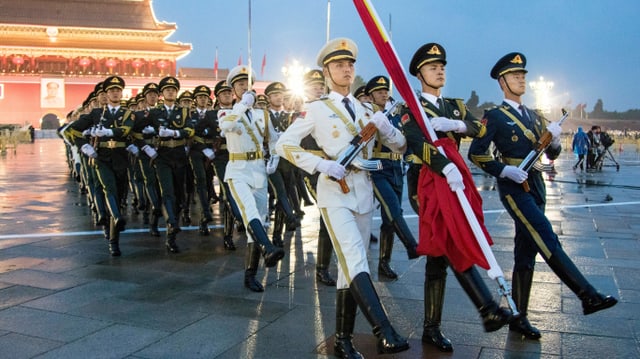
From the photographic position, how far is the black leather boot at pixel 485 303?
156 inches

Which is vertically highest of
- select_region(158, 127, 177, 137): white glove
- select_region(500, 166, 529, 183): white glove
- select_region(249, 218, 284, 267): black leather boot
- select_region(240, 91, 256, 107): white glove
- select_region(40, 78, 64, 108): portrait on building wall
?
select_region(40, 78, 64, 108): portrait on building wall

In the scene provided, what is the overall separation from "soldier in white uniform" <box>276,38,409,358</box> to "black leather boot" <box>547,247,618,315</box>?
1316 millimetres

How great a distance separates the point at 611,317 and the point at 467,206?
5.87 ft

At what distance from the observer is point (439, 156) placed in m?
4.18

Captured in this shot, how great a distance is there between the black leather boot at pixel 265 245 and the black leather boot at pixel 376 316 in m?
1.59

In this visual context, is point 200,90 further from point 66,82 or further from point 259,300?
point 66,82

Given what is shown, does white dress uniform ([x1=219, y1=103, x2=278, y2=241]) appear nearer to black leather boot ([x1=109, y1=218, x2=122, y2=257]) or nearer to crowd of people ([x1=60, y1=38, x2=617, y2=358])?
crowd of people ([x1=60, y1=38, x2=617, y2=358])

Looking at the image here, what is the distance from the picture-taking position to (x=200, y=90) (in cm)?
1013

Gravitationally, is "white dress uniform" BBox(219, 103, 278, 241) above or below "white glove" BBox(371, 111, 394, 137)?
below

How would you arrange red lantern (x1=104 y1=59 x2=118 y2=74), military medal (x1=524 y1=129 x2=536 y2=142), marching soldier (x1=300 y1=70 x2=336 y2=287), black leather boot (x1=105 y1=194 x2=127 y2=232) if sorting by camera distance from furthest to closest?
red lantern (x1=104 y1=59 x2=118 y2=74) < black leather boot (x1=105 y1=194 x2=127 y2=232) < marching soldier (x1=300 y1=70 x2=336 y2=287) < military medal (x1=524 y1=129 x2=536 y2=142)

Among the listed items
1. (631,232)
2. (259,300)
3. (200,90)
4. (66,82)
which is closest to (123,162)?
(200,90)

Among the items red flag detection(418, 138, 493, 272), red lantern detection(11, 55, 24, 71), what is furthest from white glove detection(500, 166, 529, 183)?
red lantern detection(11, 55, 24, 71)

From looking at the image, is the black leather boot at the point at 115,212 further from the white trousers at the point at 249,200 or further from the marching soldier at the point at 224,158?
the white trousers at the point at 249,200

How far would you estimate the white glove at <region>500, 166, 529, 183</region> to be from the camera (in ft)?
15.2
